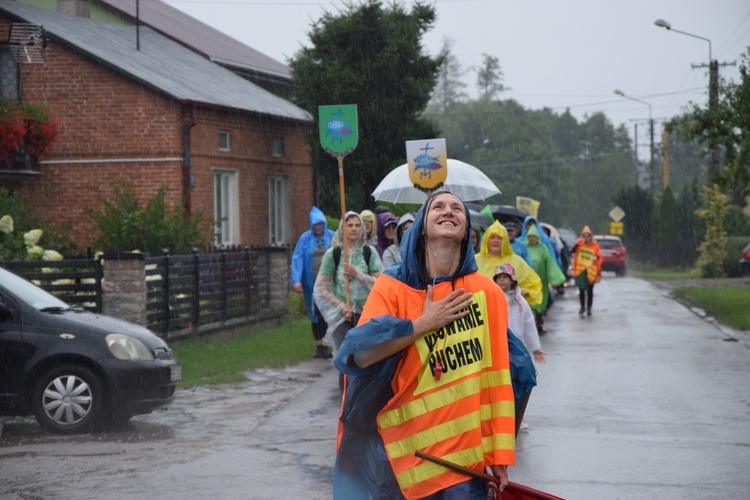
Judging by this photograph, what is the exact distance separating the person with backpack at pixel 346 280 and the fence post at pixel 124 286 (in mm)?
3884

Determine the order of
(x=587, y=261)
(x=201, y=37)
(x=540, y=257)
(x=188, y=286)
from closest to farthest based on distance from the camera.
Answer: (x=188, y=286), (x=540, y=257), (x=587, y=261), (x=201, y=37)

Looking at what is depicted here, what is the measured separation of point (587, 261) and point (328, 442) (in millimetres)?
15355

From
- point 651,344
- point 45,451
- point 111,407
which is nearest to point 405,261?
point 45,451

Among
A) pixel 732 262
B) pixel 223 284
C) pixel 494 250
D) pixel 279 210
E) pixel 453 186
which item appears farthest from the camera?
pixel 732 262

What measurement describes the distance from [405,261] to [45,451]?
546 centimetres

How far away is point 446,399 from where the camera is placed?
169 inches

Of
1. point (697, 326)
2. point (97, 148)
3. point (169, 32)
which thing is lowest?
point (697, 326)

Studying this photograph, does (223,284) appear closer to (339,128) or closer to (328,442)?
(339,128)

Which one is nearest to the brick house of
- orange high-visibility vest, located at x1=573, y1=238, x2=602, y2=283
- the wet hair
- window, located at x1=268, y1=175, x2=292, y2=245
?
window, located at x1=268, y1=175, x2=292, y2=245

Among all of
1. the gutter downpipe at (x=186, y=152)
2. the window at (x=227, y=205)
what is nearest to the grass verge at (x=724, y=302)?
the window at (x=227, y=205)

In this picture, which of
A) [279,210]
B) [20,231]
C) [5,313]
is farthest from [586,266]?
[5,313]

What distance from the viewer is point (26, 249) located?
15969mm

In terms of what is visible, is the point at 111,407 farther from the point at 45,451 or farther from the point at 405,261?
the point at 405,261

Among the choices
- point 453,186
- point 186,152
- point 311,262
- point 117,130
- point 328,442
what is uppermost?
point 117,130
